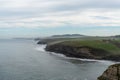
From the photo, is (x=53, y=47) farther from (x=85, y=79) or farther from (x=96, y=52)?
(x=85, y=79)

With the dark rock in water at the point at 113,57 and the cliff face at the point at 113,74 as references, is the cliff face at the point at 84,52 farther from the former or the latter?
the cliff face at the point at 113,74

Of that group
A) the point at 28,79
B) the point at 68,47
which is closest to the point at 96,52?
the point at 68,47

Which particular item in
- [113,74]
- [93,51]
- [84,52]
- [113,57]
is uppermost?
[113,74]

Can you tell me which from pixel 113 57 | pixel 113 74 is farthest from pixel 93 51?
pixel 113 74

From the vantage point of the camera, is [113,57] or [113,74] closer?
[113,74]

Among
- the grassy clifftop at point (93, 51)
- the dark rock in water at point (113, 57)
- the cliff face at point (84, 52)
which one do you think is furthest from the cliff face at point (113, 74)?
the cliff face at point (84, 52)

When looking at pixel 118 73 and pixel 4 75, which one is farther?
pixel 4 75

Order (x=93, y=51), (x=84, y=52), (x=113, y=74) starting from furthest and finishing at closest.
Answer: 1. (x=84, y=52)
2. (x=93, y=51)
3. (x=113, y=74)

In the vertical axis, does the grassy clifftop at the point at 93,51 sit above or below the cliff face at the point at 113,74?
below

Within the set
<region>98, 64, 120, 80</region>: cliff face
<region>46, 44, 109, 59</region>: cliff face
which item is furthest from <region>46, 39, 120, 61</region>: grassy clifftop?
<region>98, 64, 120, 80</region>: cliff face

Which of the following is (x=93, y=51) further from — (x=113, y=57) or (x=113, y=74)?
(x=113, y=74)

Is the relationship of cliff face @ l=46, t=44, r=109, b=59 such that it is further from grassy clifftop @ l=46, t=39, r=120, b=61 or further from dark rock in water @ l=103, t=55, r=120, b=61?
dark rock in water @ l=103, t=55, r=120, b=61
